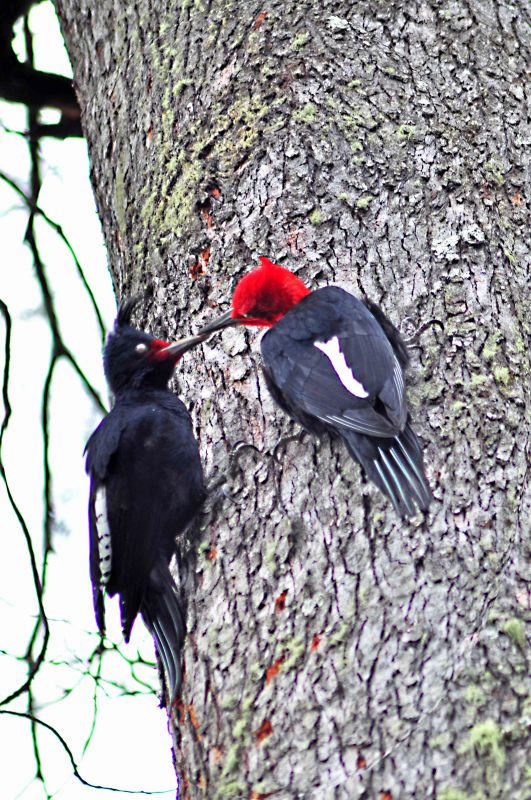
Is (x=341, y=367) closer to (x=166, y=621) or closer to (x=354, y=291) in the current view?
(x=354, y=291)

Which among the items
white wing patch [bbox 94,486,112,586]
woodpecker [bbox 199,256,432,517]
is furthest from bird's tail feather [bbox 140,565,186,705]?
woodpecker [bbox 199,256,432,517]

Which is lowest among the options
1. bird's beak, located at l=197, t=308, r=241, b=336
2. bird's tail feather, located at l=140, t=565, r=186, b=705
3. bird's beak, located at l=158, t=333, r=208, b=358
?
bird's tail feather, located at l=140, t=565, r=186, b=705

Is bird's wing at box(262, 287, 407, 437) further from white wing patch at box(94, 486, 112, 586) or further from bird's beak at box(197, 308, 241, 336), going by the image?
white wing patch at box(94, 486, 112, 586)

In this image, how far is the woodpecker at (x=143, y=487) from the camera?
2471 mm

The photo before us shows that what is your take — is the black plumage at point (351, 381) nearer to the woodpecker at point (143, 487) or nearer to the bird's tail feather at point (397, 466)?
the bird's tail feather at point (397, 466)

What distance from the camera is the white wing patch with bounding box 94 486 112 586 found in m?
2.58

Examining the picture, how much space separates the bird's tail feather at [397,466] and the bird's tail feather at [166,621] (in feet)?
1.84

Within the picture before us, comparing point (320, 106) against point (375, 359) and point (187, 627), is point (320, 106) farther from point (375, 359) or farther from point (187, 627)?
point (187, 627)

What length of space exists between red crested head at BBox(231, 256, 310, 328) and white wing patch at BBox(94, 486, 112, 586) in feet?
2.09

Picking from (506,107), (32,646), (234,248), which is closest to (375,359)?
(234,248)

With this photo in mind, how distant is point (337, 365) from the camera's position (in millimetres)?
2520

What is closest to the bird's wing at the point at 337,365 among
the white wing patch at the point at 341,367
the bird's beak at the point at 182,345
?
the white wing patch at the point at 341,367

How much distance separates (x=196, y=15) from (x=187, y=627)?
1.97 meters

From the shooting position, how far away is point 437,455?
2148 mm
